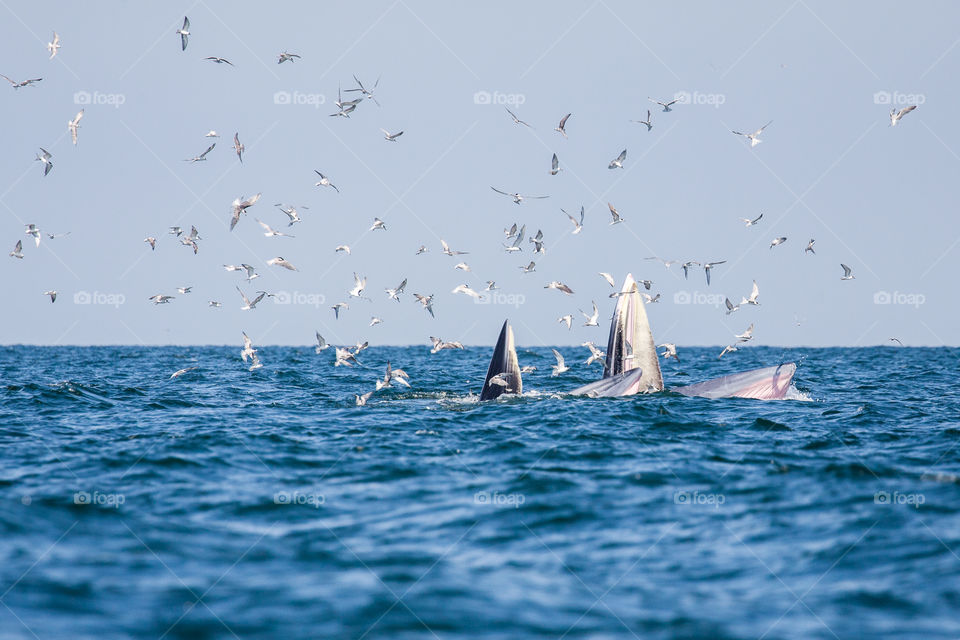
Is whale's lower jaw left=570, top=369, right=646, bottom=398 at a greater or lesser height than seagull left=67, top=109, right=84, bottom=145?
lesser

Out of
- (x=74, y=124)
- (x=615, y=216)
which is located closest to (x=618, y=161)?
(x=615, y=216)

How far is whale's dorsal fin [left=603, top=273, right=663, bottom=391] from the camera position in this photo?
Result: 21.7m

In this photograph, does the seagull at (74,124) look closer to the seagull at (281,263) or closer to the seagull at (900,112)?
the seagull at (281,263)

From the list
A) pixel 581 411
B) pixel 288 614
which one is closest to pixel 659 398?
pixel 581 411

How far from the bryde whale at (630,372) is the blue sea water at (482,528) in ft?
8.02

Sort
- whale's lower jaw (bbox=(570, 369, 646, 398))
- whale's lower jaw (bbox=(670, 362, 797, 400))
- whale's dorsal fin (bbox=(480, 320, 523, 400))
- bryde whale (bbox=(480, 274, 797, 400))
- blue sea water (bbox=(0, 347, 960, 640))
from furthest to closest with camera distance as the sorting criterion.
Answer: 1. whale's lower jaw (bbox=(670, 362, 797, 400))
2. whale's lower jaw (bbox=(570, 369, 646, 398))
3. bryde whale (bbox=(480, 274, 797, 400))
4. whale's dorsal fin (bbox=(480, 320, 523, 400))
5. blue sea water (bbox=(0, 347, 960, 640))

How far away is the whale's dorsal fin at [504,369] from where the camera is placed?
20931mm

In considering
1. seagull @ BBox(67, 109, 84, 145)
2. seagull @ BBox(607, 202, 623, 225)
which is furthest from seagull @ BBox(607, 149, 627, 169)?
seagull @ BBox(67, 109, 84, 145)

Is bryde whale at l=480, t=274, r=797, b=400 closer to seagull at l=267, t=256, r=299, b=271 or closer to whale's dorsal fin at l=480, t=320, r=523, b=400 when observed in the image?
whale's dorsal fin at l=480, t=320, r=523, b=400

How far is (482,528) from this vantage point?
1081cm

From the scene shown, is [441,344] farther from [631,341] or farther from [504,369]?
[631,341]

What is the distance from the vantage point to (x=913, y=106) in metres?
24.8

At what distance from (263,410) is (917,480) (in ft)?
49.9

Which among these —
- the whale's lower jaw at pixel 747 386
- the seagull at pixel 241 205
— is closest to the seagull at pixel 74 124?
the seagull at pixel 241 205
